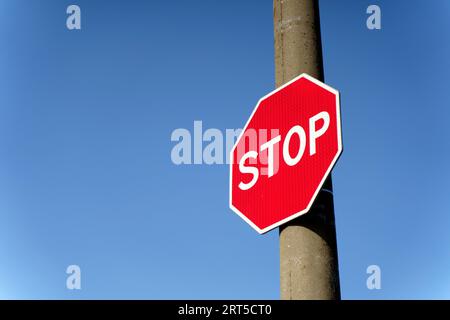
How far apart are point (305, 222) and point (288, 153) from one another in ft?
1.15

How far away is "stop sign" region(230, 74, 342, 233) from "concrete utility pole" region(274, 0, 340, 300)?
67 millimetres

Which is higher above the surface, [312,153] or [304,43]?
[304,43]

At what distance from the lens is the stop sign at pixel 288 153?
2265 mm

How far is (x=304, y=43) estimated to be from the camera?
7.87 ft

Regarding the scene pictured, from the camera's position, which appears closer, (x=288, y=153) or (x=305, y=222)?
(x=305, y=222)

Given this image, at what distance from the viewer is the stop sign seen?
227 centimetres

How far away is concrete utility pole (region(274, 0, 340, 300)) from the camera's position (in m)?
2.04

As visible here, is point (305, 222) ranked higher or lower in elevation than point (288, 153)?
lower

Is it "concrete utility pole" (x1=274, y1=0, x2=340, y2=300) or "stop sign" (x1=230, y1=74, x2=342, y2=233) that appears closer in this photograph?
"concrete utility pole" (x1=274, y1=0, x2=340, y2=300)

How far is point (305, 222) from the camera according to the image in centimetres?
219

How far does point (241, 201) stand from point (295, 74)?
0.69 m
